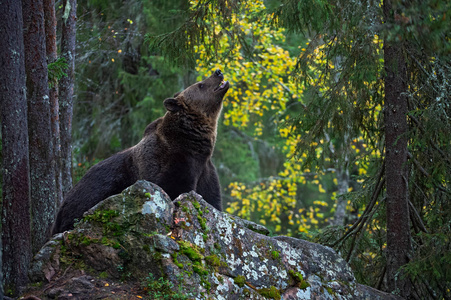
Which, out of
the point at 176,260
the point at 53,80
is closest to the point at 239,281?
the point at 176,260

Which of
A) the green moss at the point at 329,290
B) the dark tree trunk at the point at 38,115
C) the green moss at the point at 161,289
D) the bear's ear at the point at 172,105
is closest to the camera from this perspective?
the green moss at the point at 161,289

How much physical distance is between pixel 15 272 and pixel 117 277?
1.24 m

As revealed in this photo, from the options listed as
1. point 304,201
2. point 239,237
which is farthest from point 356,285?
point 304,201

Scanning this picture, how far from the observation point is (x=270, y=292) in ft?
16.5

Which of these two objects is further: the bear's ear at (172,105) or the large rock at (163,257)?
the bear's ear at (172,105)

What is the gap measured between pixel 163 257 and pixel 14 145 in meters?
2.17

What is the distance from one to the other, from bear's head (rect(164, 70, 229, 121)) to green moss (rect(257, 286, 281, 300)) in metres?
3.36

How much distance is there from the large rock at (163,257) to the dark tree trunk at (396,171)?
151 centimetres

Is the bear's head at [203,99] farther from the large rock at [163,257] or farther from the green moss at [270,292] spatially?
the green moss at [270,292]

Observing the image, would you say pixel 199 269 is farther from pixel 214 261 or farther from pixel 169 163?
pixel 169 163

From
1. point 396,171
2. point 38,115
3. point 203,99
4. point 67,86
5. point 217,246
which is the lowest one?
point 217,246

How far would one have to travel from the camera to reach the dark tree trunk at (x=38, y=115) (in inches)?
240

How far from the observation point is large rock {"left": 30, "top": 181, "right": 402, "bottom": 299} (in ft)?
14.4

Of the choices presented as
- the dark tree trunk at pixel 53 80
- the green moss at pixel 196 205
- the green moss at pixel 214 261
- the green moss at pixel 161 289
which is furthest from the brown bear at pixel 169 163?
the green moss at pixel 161 289
